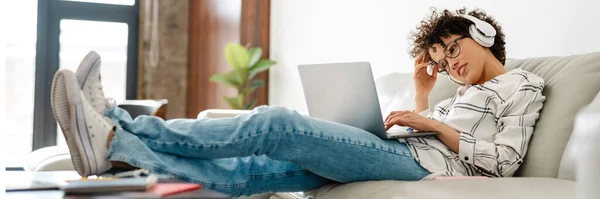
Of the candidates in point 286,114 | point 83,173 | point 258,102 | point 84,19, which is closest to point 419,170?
point 286,114

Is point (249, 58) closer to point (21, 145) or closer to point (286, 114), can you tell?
point (21, 145)

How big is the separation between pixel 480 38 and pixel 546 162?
1.48ft

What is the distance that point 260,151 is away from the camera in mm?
1729

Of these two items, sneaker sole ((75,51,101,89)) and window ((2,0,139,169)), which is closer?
sneaker sole ((75,51,101,89))

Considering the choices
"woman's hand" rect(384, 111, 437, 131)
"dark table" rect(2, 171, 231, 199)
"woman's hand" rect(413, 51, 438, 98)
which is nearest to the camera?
"dark table" rect(2, 171, 231, 199)

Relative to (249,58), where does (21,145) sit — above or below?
below

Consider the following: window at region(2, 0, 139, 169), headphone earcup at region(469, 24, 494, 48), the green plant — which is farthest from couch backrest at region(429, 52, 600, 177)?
window at region(2, 0, 139, 169)

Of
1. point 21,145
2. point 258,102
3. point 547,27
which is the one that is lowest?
point 21,145

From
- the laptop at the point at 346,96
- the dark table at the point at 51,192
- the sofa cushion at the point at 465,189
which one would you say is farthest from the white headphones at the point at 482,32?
the dark table at the point at 51,192

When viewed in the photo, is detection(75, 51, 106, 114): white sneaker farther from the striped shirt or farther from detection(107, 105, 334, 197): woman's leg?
the striped shirt

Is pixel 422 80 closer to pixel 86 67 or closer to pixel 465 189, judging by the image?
pixel 465 189

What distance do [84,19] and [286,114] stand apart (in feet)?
16.4

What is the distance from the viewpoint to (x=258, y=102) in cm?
565

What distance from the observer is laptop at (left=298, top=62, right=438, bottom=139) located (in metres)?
1.86
